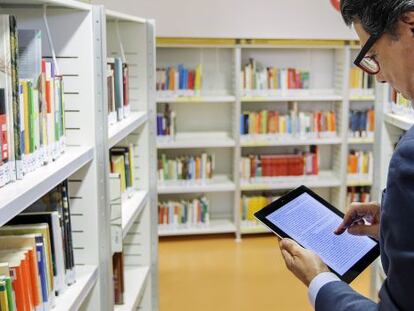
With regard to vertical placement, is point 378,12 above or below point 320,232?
above

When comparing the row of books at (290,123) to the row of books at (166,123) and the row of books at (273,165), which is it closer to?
the row of books at (273,165)

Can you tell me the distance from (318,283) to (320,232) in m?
0.36

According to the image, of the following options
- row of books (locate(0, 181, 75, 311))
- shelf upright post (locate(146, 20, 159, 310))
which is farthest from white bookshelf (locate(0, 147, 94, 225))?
shelf upright post (locate(146, 20, 159, 310))

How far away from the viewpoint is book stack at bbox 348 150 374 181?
5133 millimetres

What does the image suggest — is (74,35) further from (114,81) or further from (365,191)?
(365,191)

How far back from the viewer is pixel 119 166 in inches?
101

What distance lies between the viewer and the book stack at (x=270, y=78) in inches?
192

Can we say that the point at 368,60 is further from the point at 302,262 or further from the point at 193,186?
the point at 193,186

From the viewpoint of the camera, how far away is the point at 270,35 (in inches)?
188

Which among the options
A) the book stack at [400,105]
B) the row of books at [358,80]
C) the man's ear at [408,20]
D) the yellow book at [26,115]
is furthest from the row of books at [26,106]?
the row of books at [358,80]

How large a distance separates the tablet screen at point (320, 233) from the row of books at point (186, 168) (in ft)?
10.7

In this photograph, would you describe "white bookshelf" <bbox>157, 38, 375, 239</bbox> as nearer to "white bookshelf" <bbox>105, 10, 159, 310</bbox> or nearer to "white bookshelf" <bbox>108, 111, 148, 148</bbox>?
"white bookshelf" <bbox>105, 10, 159, 310</bbox>

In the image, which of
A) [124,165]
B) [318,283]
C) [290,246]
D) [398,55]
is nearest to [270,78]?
[124,165]

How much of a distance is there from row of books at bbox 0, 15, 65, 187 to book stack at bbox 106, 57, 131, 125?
2.14 ft
